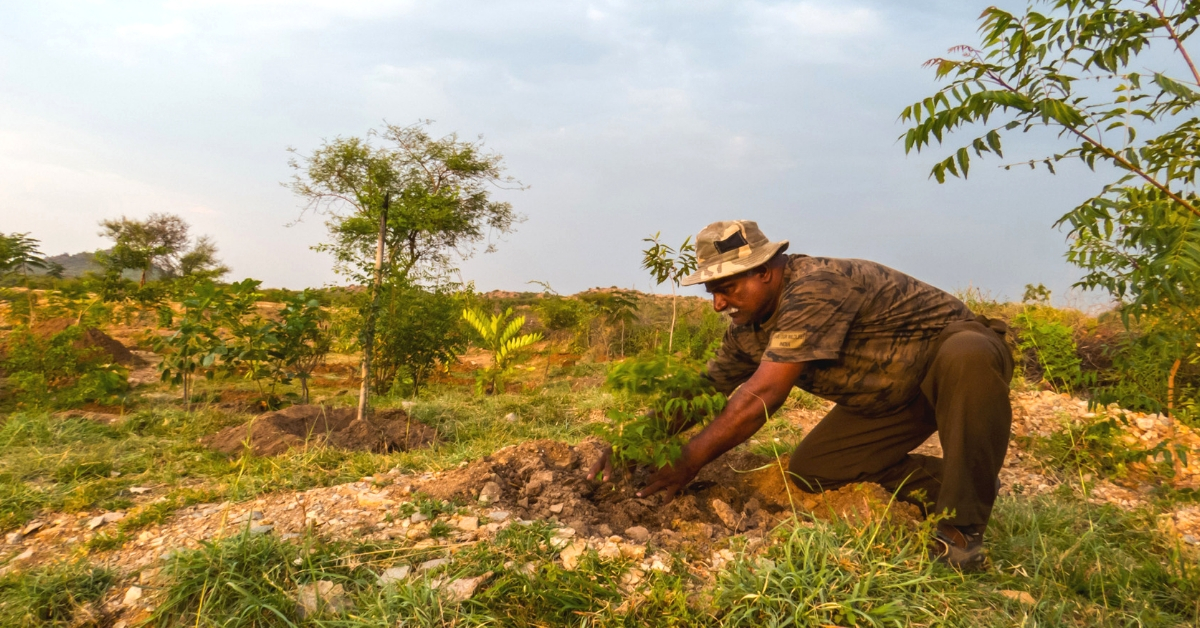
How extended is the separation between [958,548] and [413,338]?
6.31 metres

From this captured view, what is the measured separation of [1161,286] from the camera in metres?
2.23

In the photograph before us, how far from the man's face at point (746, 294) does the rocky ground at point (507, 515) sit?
75cm

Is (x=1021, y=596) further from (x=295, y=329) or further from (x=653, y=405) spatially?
(x=295, y=329)

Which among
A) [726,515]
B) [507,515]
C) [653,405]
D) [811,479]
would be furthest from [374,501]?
Result: [811,479]

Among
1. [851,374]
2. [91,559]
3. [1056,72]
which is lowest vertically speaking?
[91,559]

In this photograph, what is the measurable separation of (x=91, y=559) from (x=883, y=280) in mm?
3358

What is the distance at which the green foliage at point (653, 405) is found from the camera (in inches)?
103

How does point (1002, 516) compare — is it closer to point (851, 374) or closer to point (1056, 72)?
point (851, 374)

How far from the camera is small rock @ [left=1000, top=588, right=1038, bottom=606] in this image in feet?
7.34

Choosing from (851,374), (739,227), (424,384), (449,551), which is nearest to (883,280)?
(851,374)

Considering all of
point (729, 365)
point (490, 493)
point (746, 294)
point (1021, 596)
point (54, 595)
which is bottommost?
point (54, 595)

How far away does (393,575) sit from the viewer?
2.25 m

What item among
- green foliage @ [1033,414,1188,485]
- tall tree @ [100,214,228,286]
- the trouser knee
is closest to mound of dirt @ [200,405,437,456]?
the trouser knee

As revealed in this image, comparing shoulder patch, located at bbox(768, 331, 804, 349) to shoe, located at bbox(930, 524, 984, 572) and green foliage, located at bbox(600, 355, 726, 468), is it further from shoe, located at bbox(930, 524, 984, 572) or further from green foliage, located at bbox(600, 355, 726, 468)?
shoe, located at bbox(930, 524, 984, 572)
